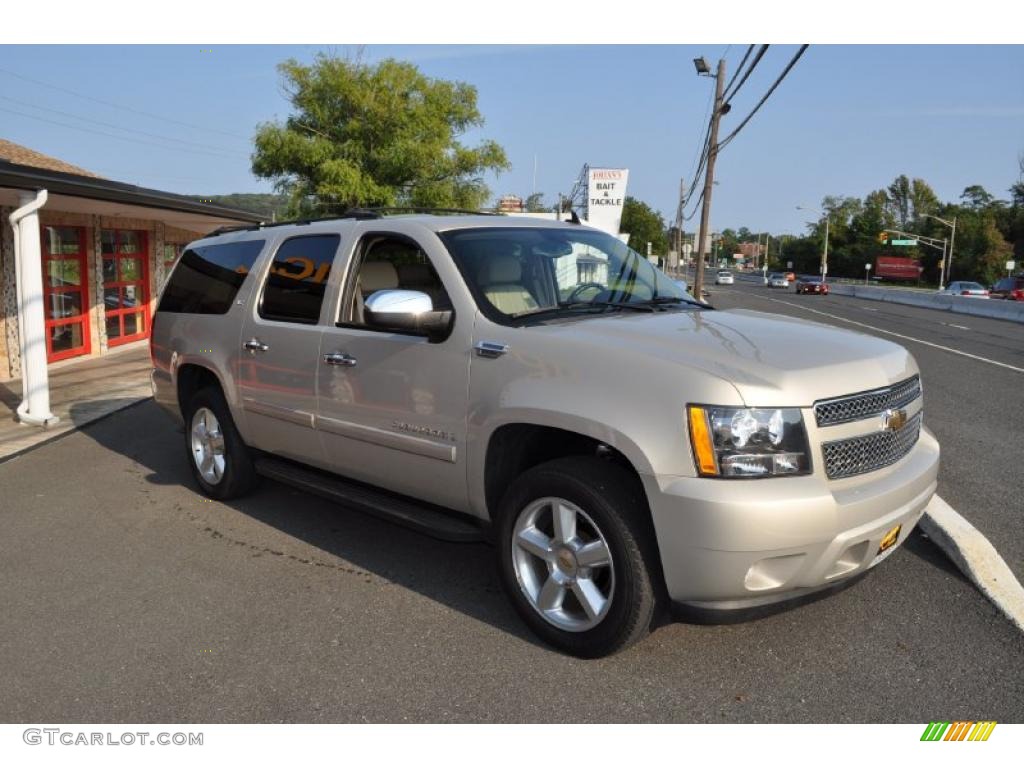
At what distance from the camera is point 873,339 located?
3887 millimetres

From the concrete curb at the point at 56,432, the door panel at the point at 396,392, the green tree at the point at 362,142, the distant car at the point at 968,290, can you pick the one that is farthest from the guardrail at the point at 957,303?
the door panel at the point at 396,392

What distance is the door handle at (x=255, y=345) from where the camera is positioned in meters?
5.07

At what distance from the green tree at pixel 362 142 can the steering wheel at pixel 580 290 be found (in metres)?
22.7

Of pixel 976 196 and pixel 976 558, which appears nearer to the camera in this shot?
pixel 976 558

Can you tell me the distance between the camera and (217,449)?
580 cm

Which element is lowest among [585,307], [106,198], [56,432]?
[56,432]

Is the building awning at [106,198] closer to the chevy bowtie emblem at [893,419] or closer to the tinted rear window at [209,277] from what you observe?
the tinted rear window at [209,277]

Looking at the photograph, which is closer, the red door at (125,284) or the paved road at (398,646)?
the paved road at (398,646)

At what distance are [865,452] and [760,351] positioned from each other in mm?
563

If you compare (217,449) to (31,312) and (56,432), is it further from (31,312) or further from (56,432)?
(31,312)

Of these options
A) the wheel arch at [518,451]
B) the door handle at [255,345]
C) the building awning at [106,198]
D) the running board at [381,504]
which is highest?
the building awning at [106,198]

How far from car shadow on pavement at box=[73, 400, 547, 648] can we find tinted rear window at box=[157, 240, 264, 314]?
4.43 feet

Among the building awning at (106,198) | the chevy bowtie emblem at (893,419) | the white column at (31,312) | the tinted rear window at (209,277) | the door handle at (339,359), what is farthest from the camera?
the white column at (31,312)

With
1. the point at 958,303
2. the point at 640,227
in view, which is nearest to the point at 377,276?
the point at 958,303
